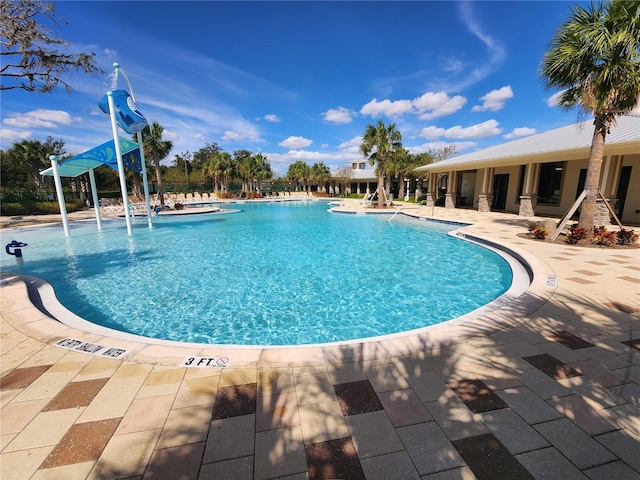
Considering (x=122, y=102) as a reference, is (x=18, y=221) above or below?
below

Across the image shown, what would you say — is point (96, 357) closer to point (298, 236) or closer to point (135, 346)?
point (135, 346)

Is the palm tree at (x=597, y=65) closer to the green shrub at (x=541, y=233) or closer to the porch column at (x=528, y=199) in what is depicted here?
the green shrub at (x=541, y=233)

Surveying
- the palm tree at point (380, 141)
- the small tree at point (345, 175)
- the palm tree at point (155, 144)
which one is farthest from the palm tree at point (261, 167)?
the palm tree at point (380, 141)

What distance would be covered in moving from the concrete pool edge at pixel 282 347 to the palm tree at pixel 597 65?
7.32 m

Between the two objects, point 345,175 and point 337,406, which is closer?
point 337,406

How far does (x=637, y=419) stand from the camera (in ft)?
7.48

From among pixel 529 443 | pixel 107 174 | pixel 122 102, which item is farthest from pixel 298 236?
pixel 107 174

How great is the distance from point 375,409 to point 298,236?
11339mm

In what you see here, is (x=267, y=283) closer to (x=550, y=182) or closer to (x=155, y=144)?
(x=550, y=182)

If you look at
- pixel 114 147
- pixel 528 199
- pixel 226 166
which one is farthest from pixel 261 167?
pixel 528 199

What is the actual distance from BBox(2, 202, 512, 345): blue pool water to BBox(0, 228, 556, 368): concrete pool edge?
97 centimetres

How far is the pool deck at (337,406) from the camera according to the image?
1942mm

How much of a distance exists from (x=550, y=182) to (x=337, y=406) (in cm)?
2105

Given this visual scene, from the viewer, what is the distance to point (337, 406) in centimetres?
247
